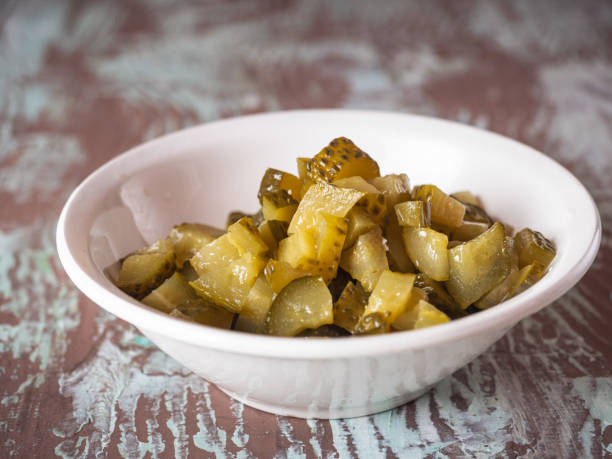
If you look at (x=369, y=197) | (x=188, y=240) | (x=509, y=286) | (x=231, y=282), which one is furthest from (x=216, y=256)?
(x=509, y=286)

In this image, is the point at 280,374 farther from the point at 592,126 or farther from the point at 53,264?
the point at 592,126

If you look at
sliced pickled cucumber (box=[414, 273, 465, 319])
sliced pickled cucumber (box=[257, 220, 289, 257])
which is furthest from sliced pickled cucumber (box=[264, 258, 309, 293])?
sliced pickled cucumber (box=[414, 273, 465, 319])

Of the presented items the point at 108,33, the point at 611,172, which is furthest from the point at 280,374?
the point at 108,33

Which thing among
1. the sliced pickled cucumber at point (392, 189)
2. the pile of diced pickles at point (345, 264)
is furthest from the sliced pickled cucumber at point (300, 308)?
the sliced pickled cucumber at point (392, 189)

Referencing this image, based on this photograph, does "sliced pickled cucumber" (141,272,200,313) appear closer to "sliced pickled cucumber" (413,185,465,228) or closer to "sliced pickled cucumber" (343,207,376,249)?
"sliced pickled cucumber" (343,207,376,249)

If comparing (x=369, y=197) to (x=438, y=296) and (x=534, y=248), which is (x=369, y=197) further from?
(x=534, y=248)

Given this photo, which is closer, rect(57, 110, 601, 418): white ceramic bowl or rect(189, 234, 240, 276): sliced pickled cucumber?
rect(57, 110, 601, 418): white ceramic bowl
